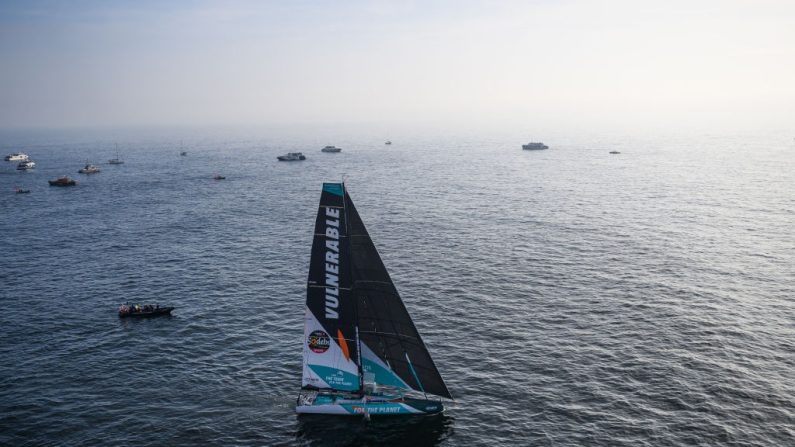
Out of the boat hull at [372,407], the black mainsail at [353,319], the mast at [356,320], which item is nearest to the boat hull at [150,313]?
the black mainsail at [353,319]

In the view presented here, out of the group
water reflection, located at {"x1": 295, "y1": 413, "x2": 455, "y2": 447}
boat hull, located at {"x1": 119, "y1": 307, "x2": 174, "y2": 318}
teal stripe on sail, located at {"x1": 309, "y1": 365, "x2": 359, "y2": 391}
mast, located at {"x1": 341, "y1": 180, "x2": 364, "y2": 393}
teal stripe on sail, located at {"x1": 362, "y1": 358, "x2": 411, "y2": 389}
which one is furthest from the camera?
boat hull, located at {"x1": 119, "y1": 307, "x2": 174, "y2": 318}

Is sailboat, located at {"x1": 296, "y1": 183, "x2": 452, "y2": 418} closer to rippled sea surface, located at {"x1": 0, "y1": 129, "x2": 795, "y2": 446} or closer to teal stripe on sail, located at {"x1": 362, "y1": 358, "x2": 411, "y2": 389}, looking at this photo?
teal stripe on sail, located at {"x1": 362, "y1": 358, "x2": 411, "y2": 389}

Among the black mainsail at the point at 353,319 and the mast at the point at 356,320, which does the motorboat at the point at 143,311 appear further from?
the mast at the point at 356,320

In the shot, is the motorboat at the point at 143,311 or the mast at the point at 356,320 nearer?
the mast at the point at 356,320

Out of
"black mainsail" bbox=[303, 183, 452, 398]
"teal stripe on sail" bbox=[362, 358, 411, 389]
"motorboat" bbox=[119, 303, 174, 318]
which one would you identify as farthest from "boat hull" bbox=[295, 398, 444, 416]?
"motorboat" bbox=[119, 303, 174, 318]

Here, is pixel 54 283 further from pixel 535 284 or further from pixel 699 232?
pixel 699 232

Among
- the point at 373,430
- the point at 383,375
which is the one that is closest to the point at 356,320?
the point at 383,375
